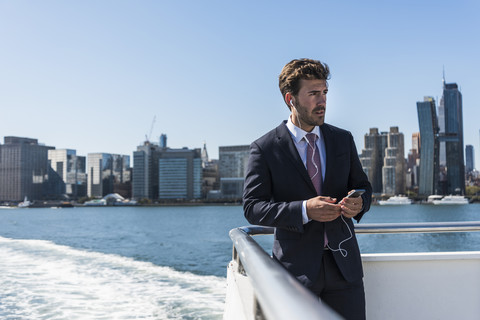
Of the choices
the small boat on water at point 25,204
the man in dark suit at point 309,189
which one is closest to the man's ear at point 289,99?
the man in dark suit at point 309,189

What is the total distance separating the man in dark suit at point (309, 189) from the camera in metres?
1.71

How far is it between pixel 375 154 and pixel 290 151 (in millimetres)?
153505

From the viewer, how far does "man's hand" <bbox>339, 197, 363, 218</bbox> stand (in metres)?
1.61

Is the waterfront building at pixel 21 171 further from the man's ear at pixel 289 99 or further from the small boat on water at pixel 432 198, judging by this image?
the man's ear at pixel 289 99

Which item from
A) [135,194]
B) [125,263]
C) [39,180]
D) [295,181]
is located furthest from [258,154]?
[39,180]

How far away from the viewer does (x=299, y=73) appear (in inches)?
70.9

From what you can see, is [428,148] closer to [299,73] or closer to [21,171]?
[21,171]

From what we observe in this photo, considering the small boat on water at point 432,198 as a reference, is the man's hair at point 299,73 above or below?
above

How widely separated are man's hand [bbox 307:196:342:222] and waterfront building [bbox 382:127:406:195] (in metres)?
140

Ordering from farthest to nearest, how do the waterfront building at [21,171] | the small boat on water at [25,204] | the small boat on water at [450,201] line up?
the waterfront building at [21,171] → the small boat on water at [25,204] → the small boat on water at [450,201]

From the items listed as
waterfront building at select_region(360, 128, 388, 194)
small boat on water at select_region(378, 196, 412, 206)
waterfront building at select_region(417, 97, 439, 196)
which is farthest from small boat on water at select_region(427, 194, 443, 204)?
waterfront building at select_region(360, 128, 388, 194)

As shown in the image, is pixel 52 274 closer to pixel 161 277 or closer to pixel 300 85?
pixel 161 277

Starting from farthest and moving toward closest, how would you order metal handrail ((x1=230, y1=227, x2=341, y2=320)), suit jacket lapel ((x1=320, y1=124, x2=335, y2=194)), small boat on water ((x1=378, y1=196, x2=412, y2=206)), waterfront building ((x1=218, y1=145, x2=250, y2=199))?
waterfront building ((x1=218, y1=145, x2=250, y2=199)) → small boat on water ((x1=378, y1=196, x2=412, y2=206)) → suit jacket lapel ((x1=320, y1=124, x2=335, y2=194)) → metal handrail ((x1=230, y1=227, x2=341, y2=320))

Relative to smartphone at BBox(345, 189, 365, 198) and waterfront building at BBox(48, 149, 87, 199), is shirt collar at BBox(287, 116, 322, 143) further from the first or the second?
waterfront building at BBox(48, 149, 87, 199)
